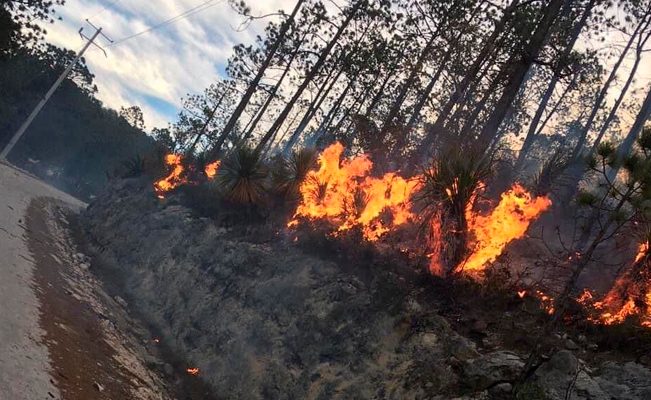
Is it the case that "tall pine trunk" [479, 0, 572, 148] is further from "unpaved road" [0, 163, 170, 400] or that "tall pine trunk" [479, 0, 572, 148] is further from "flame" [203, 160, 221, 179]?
"flame" [203, 160, 221, 179]

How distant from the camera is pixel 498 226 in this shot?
975 centimetres

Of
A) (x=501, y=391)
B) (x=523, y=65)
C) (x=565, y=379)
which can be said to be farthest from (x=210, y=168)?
(x=565, y=379)

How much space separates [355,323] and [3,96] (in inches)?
1643

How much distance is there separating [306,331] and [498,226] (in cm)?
492

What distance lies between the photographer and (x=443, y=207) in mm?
9352

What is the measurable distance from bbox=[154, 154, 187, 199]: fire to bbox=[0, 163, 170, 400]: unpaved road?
5.44 metres

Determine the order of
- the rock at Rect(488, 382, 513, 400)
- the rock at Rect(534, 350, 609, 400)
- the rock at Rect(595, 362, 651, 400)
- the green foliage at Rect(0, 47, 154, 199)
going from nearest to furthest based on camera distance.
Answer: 1. the rock at Rect(595, 362, 651, 400)
2. the rock at Rect(534, 350, 609, 400)
3. the rock at Rect(488, 382, 513, 400)
4. the green foliage at Rect(0, 47, 154, 199)

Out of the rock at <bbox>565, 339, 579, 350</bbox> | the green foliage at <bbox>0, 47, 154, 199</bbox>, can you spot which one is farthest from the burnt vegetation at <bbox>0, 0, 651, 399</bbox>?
the green foliage at <bbox>0, 47, 154, 199</bbox>

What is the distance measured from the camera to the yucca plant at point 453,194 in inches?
354

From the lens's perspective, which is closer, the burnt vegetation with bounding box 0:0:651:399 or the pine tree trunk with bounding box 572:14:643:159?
the burnt vegetation with bounding box 0:0:651:399

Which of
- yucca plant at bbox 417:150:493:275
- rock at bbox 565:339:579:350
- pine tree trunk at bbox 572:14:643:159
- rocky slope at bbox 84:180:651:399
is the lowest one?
rocky slope at bbox 84:180:651:399

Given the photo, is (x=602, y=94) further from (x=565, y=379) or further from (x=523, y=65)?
(x=565, y=379)

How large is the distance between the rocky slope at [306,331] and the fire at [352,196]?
68.6 inches

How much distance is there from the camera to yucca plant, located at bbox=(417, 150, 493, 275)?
900 centimetres
